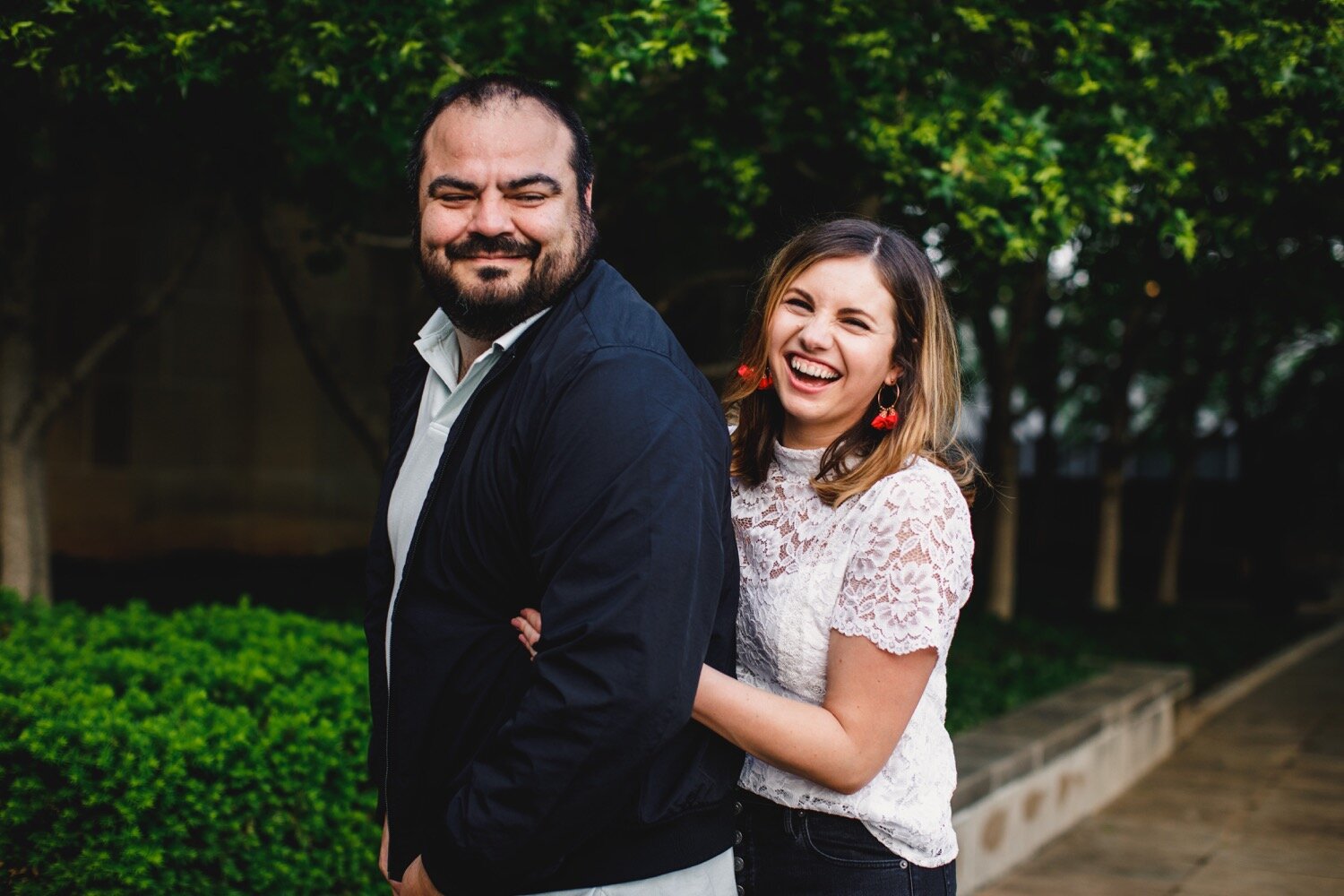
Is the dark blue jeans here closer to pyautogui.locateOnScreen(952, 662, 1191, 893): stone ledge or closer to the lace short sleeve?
the lace short sleeve

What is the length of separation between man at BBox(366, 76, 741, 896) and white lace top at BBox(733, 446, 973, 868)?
18 centimetres

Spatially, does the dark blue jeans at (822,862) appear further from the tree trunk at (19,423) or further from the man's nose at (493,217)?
the tree trunk at (19,423)

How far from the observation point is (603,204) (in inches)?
266

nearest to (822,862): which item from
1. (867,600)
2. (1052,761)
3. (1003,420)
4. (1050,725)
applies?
(867,600)

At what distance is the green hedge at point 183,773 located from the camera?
3.22 m

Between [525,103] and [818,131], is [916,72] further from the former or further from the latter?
[525,103]

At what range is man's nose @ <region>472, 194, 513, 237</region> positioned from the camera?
1.94 metres

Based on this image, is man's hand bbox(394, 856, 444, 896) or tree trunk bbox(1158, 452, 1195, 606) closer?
man's hand bbox(394, 856, 444, 896)

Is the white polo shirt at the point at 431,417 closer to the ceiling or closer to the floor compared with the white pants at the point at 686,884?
closer to the ceiling

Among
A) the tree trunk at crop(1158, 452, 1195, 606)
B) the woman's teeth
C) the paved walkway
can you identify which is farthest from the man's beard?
the tree trunk at crop(1158, 452, 1195, 606)

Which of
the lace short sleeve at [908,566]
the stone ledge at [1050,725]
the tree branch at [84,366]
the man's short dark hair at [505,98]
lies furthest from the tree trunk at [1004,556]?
the man's short dark hair at [505,98]

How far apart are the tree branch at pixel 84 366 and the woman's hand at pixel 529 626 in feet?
18.0

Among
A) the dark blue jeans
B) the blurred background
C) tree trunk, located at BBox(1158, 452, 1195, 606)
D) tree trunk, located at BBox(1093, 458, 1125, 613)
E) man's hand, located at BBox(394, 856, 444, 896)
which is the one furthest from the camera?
tree trunk, located at BBox(1158, 452, 1195, 606)

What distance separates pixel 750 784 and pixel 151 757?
70.9 inches
